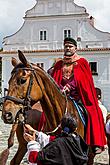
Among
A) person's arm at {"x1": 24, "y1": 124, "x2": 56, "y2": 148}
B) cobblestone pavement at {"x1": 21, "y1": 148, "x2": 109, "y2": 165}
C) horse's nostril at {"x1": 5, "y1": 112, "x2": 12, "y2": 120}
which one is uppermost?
horse's nostril at {"x1": 5, "y1": 112, "x2": 12, "y2": 120}

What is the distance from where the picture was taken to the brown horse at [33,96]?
4465 millimetres

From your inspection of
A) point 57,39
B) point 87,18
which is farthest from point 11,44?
point 87,18

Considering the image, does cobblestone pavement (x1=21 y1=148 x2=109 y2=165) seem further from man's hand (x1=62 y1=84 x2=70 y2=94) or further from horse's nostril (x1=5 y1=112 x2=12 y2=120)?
horse's nostril (x1=5 y1=112 x2=12 y2=120)

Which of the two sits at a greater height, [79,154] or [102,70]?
[102,70]

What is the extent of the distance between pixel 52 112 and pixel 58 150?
52.2 inches

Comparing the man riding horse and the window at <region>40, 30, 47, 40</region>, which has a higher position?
the window at <region>40, 30, 47, 40</region>

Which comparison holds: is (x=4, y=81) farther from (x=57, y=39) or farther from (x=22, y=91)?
(x=22, y=91)

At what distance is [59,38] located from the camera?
39.5 metres

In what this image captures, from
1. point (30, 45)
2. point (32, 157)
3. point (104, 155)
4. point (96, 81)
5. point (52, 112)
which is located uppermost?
point (30, 45)

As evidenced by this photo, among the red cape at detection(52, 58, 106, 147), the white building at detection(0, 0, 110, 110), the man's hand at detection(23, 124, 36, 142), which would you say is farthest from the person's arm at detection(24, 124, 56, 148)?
the white building at detection(0, 0, 110, 110)

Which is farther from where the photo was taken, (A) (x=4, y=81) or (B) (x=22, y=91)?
(A) (x=4, y=81)

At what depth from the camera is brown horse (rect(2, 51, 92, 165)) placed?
4.46m

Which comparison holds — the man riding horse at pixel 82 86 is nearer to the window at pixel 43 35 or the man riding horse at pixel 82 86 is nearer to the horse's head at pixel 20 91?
the horse's head at pixel 20 91

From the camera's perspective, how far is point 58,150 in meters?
3.62
